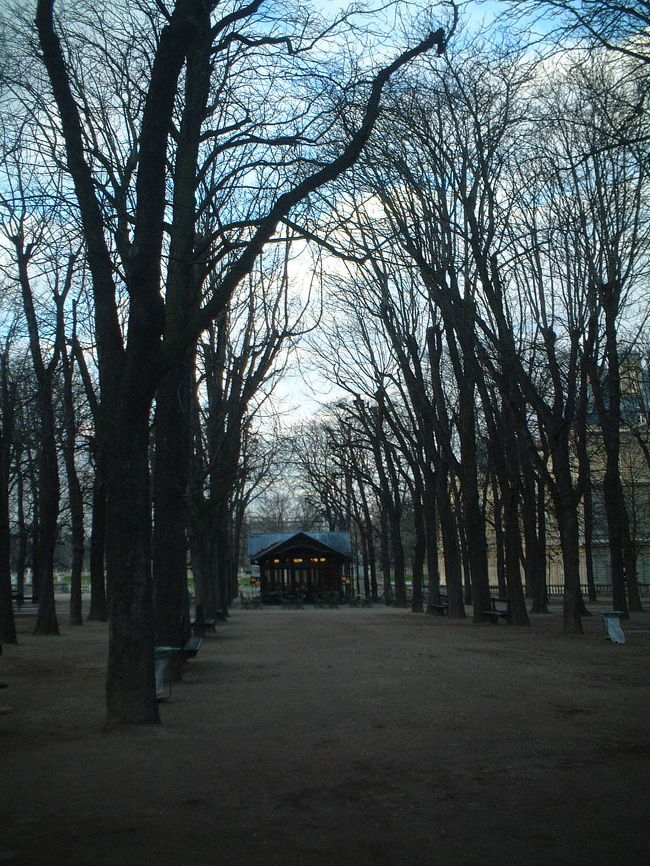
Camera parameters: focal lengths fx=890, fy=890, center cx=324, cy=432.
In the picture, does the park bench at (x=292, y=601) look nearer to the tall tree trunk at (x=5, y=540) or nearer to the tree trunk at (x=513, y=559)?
the tree trunk at (x=513, y=559)

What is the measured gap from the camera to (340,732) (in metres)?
8.90

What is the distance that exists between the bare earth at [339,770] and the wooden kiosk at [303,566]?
141 ft

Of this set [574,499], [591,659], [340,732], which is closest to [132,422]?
[340,732]

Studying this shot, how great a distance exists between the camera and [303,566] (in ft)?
193

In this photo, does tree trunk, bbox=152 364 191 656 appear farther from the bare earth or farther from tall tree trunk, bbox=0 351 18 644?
tall tree trunk, bbox=0 351 18 644

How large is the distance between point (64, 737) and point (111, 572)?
1.66 m

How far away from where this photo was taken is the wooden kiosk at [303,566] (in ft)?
189

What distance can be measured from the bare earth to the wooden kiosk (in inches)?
1696

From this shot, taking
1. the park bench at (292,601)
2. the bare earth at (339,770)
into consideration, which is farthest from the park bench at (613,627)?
the park bench at (292,601)

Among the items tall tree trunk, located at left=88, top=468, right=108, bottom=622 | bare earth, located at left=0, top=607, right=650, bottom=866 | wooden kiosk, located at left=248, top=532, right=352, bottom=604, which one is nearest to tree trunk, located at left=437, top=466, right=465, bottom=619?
tall tree trunk, located at left=88, top=468, right=108, bottom=622

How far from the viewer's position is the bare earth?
17.1ft

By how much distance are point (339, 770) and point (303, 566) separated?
171ft

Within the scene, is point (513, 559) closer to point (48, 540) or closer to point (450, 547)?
point (450, 547)

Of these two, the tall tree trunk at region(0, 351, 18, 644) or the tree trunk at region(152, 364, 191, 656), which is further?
the tall tree trunk at region(0, 351, 18, 644)
